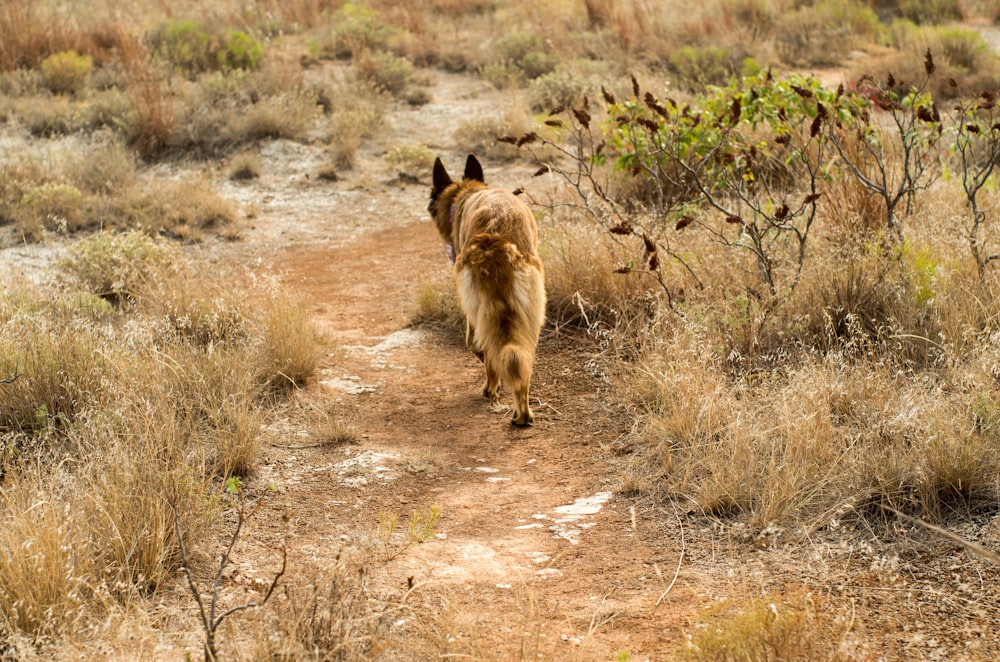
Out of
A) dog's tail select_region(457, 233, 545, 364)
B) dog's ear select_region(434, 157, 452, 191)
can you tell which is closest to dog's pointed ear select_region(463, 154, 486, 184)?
dog's ear select_region(434, 157, 452, 191)

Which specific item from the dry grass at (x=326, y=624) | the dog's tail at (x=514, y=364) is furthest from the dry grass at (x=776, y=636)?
the dog's tail at (x=514, y=364)

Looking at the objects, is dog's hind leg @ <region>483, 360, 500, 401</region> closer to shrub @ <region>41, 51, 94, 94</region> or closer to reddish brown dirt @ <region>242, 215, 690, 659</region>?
reddish brown dirt @ <region>242, 215, 690, 659</region>

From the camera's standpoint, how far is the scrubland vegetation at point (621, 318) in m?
3.99

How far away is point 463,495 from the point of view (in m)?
5.01

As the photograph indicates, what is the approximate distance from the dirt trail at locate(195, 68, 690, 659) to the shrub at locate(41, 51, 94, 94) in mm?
6446

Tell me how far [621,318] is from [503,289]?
147 centimetres

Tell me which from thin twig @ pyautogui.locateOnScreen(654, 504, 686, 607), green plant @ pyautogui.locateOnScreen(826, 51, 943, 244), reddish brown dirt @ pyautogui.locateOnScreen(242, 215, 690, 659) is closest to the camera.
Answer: reddish brown dirt @ pyautogui.locateOnScreen(242, 215, 690, 659)

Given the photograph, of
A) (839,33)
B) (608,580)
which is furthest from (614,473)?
(839,33)

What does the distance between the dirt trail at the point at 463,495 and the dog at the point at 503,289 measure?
420 millimetres

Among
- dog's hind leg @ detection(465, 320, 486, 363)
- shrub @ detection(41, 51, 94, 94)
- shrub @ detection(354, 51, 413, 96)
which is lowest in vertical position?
dog's hind leg @ detection(465, 320, 486, 363)

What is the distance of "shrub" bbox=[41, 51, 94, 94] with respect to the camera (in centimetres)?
1327

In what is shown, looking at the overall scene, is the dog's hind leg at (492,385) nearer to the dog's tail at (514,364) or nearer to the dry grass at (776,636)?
the dog's tail at (514,364)

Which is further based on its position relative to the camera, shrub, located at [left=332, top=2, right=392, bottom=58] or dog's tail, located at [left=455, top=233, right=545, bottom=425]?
shrub, located at [left=332, top=2, right=392, bottom=58]

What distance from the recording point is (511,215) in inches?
234
